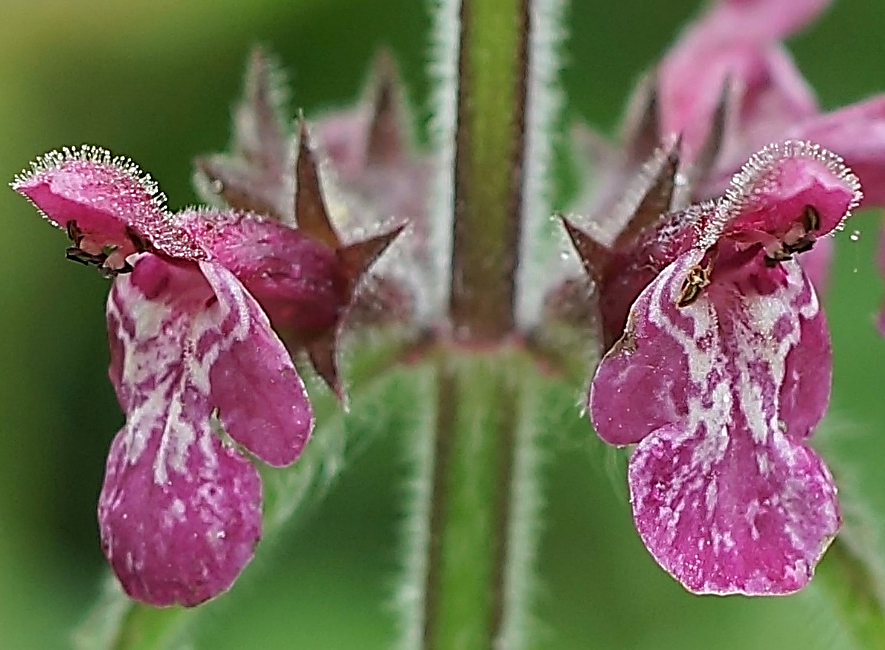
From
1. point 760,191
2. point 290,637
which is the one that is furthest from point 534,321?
point 290,637

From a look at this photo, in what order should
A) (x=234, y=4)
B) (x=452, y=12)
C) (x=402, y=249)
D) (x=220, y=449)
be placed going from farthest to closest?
(x=234, y=4) → (x=402, y=249) → (x=452, y=12) → (x=220, y=449)

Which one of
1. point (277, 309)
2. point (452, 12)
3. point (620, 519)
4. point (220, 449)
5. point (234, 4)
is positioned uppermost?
point (234, 4)

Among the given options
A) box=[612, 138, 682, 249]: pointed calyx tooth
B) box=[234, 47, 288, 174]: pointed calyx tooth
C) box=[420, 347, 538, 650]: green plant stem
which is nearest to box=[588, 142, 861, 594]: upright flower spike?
box=[612, 138, 682, 249]: pointed calyx tooth

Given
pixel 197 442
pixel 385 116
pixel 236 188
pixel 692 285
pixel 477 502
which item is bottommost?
pixel 477 502

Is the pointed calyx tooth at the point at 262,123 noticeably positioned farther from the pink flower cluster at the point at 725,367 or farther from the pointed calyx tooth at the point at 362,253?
the pink flower cluster at the point at 725,367

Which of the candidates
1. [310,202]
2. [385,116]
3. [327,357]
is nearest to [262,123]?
[385,116]

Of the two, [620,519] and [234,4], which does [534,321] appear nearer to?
[620,519]

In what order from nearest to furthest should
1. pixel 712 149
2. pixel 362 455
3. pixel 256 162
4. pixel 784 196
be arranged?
pixel 784 196, pixel 712 149, pixel 256 162, pixel 362 455

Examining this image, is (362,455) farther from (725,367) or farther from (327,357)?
(725,367)
